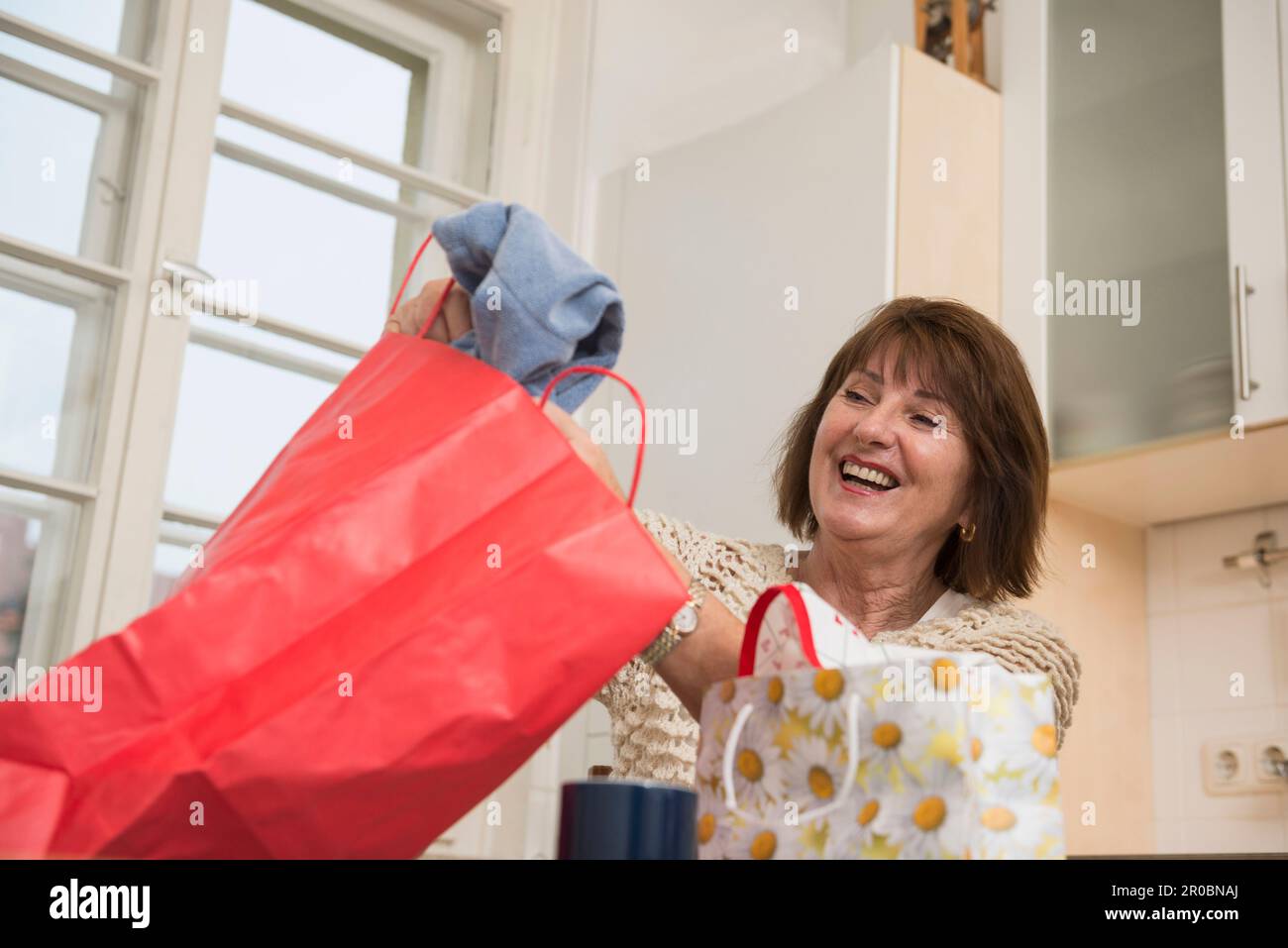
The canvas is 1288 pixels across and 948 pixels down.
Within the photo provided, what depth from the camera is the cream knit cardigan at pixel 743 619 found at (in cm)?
138

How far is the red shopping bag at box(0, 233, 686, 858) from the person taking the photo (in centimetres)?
66

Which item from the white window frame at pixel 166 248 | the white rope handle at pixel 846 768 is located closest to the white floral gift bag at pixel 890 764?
the white rope handle at pixel 846 768

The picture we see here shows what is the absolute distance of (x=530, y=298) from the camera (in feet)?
3.18

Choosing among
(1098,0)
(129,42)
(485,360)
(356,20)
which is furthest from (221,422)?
(1098,0)

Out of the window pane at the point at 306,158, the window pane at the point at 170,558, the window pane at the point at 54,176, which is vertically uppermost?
the window pane at the point at 306,158

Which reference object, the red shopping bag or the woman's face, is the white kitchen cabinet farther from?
the red shopping bag

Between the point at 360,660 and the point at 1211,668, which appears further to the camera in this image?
the point at 1211,668

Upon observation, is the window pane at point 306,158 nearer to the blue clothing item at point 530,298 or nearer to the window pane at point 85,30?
the window pane at point 85,30

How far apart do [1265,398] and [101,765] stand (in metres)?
1.86

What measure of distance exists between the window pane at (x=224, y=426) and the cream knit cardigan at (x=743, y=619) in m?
0.96

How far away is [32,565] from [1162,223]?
1.84m

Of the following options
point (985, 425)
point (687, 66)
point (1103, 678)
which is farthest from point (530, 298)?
point (687, 66)

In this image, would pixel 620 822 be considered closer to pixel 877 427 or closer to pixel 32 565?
pixel 877 427

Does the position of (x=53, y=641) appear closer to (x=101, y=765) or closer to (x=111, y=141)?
(x=111, y=141)
